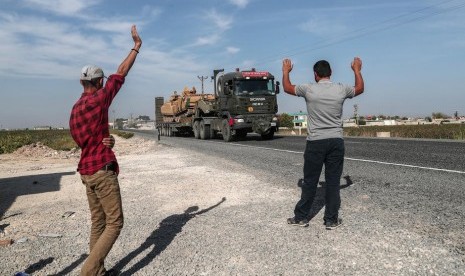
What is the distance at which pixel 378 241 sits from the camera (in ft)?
13.4

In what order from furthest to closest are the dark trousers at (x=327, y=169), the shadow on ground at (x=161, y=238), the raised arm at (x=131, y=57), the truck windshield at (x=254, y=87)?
the truck windshield at (x=254, y=87) < the dark trousers at (x=327, y=169) < the shadow on ground at (x=161, y=238) < the raised arm at (x=131, y=57)

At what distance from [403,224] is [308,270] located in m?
1.75

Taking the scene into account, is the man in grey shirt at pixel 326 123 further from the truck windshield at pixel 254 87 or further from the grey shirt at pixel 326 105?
the truck windshield at pixel 254 87

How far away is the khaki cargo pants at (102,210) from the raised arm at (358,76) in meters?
2.81

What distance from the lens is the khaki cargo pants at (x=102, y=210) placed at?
319 centimetres

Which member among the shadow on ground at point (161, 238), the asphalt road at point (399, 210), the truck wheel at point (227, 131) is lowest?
the shadow on ground at point (161, 238)

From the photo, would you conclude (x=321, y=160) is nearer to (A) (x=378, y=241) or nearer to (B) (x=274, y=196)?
(A) (x=378, y=241)

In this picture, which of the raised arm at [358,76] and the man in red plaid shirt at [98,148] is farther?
the raised arm at [358,76]

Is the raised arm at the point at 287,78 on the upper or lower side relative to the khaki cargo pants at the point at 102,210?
upper

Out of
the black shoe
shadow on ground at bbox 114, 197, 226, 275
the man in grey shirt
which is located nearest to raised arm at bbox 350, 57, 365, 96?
the man in grey shirt

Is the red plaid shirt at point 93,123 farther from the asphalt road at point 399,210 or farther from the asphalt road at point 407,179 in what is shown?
the asphalt road at point 407,179

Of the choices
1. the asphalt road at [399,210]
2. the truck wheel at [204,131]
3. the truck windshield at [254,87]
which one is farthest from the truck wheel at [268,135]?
the asphalt road at [399,210]

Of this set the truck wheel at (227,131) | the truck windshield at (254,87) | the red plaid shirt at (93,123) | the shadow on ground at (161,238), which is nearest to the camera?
the red plaid shirt at (93,123)

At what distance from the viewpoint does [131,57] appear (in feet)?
11.1
